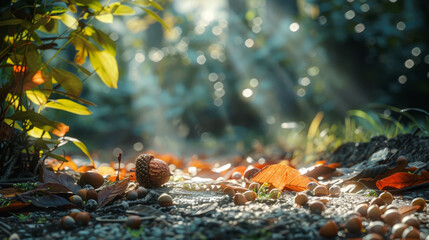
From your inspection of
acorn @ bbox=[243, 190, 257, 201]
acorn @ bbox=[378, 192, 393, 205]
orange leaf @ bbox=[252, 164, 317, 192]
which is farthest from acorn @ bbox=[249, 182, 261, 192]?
acorn @ bbox=[378, 192, 393, 205]

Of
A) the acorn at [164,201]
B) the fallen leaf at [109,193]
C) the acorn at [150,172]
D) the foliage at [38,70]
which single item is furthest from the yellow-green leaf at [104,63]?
the acorn at [164,201]

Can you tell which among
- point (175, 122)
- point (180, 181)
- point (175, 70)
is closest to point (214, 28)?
point (175, 70)

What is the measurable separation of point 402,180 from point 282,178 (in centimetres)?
46

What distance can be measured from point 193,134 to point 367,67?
219 centimetres

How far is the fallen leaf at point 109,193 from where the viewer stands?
1184 mm

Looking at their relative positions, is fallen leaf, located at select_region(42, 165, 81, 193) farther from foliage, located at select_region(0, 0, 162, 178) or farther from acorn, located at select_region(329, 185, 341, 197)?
acorn, located at select_region(329, 185, 341, 197)

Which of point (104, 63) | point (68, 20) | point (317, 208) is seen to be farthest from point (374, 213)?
point (68, 20)

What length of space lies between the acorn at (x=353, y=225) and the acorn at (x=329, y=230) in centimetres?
6

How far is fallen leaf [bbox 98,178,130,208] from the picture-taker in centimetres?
118

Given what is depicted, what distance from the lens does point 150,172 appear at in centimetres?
139

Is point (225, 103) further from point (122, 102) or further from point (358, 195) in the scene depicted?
point (358, 195)

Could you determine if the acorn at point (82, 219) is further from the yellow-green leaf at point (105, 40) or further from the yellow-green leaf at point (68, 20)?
the yellow-green leaf at point (68, 20)

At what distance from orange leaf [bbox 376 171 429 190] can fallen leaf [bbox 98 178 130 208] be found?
3.09 ft

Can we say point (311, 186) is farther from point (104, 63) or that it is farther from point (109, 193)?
point (104, 63)
